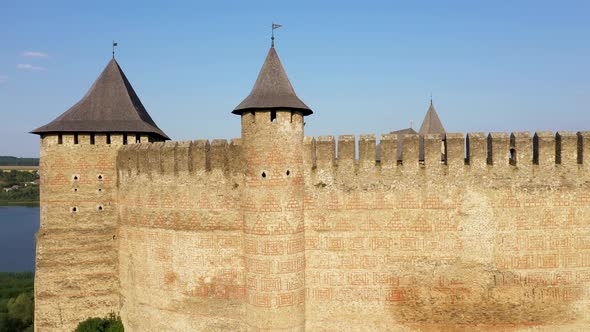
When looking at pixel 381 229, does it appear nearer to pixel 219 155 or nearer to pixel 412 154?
pixel 412 154

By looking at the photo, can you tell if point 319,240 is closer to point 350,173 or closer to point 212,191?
point 350,173

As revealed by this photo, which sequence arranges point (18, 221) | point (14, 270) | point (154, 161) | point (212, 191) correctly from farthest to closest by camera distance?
point (18, 221) < point (14, 270) < point (154, 161) < point (212, 191)

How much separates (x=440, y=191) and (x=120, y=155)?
26.5ft

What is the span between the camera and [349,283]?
356 inches

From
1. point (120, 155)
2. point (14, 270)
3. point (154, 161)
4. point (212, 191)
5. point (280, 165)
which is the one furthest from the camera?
point (14, 270)

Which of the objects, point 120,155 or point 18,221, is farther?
point 18,221

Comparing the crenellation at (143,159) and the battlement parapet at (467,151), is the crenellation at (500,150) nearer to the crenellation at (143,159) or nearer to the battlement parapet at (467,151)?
the battlement parapet at (467,151)

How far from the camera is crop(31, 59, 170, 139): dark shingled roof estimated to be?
36.2 feet

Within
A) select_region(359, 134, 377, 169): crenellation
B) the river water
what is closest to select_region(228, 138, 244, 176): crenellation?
select_region(359, 134, 377, 169): crenellation

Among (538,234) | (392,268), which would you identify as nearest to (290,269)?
(392,268)

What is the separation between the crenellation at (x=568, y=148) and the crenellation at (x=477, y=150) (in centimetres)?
153

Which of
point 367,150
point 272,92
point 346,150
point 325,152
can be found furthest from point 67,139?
point 367,150

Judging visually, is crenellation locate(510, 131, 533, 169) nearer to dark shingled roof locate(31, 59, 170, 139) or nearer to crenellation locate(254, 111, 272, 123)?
crenellation locate(254, 111, 272, 123)

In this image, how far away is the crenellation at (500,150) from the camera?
8734 mm
